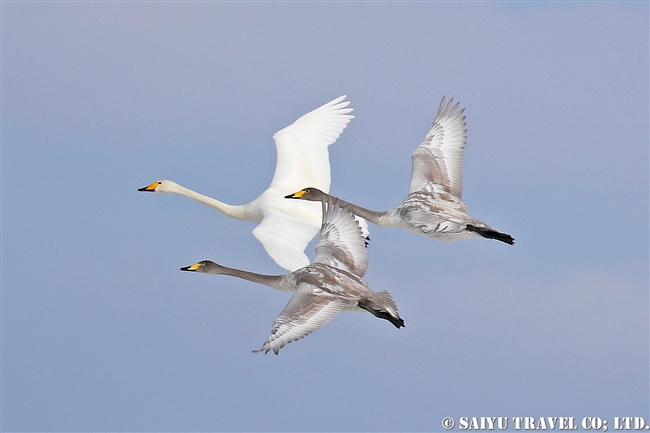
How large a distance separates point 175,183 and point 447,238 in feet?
28.4

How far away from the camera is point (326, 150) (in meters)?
29.8

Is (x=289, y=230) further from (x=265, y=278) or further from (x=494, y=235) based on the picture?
(x=494, y=235)

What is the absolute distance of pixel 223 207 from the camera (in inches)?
1133

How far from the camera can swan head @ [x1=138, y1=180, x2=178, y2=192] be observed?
3012cm

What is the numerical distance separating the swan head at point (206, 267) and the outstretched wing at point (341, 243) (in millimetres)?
2535

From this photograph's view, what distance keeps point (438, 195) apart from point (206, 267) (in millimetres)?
4506

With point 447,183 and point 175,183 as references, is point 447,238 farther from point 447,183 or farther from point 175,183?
point 175,183

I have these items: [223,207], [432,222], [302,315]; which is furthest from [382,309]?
[223,207]

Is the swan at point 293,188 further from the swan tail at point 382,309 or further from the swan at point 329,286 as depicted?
the swan tail at point 382,309

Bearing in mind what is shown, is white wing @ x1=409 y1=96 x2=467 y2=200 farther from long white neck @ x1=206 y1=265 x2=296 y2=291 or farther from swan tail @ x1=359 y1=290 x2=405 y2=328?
swan tail @ x1=359 y1=290 x2=405 y2=328

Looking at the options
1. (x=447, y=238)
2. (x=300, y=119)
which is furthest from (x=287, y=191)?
(x=447, y=238)

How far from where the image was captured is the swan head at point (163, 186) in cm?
3012

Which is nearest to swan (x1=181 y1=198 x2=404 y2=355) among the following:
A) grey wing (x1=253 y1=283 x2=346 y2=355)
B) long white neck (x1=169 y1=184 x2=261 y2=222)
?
grey wing (x1=253 y1=283 x2=346 y2=355)

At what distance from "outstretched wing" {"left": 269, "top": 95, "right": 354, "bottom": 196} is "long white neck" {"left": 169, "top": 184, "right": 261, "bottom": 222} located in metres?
0.78
